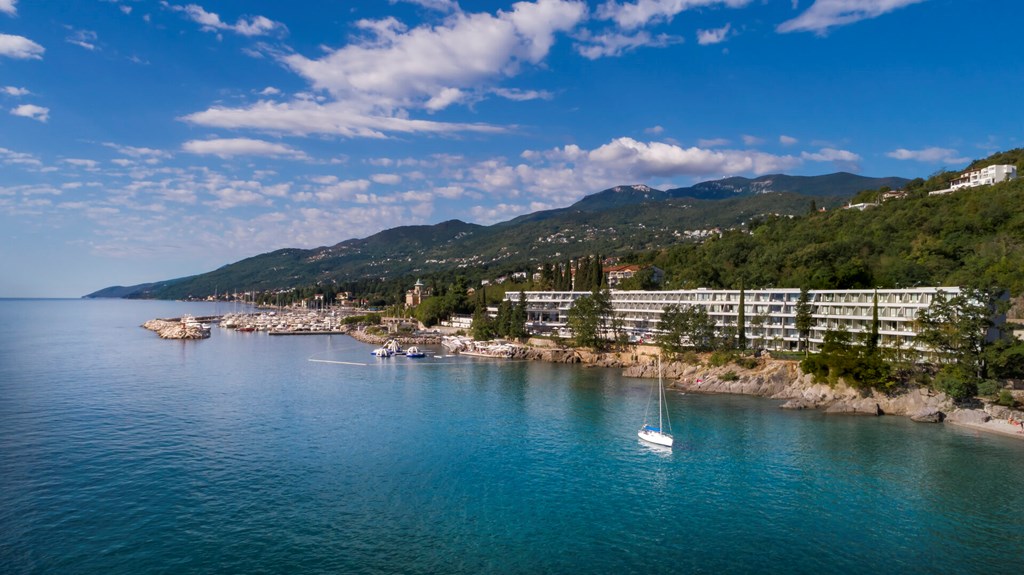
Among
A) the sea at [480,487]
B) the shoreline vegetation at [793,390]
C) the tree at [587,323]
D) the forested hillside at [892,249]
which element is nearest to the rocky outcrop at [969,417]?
the shoreline vegetation at [793,390]

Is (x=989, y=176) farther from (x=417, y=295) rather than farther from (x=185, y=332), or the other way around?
(x=185, y=332)

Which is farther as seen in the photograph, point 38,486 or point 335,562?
Answer: point 38,486

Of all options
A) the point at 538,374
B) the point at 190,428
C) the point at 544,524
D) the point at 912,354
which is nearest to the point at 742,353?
the point at 912,354

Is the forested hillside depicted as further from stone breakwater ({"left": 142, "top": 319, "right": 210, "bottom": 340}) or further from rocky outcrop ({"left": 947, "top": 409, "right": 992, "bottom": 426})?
stone breakwater ({"left": 142, "top": 319, "right": 210, "bottom": 340})

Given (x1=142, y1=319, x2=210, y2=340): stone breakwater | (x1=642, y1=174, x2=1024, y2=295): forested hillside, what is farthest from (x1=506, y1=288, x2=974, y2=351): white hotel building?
(x1=142, y1=319, x2=210, y2=340): stone breakwater

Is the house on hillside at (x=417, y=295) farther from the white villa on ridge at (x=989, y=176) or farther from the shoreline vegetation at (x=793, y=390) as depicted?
the white villa on ridge at (x=989, y=176)

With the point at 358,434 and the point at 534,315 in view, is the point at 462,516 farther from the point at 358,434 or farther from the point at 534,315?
the point at 534,315
